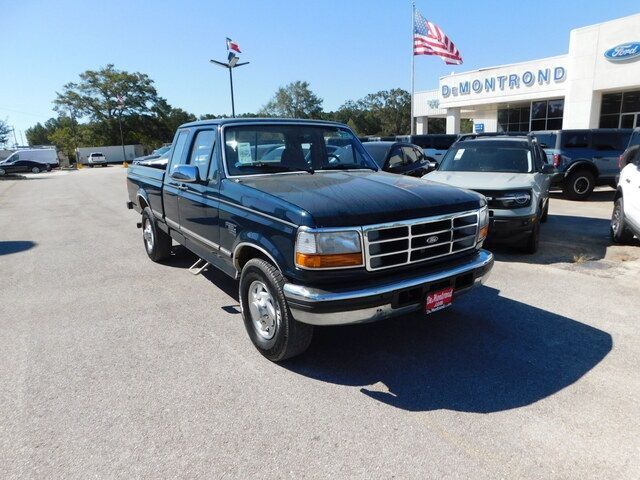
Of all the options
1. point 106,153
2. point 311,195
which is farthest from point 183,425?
point 106,153

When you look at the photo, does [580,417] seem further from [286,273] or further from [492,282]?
[492,282]

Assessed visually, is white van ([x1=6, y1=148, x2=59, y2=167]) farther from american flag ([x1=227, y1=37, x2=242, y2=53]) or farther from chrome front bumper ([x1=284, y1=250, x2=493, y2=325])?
chrome front bumper ([x1=284, y1=250, x2=493, y2=325])

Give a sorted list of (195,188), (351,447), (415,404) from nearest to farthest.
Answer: (351,447)
(415,404)
(195,188)

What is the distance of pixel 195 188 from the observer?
15.1ft

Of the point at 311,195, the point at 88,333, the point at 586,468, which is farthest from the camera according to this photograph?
the point at 88,333

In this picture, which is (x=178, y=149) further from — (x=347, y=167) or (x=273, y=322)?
(x=273, y=322)

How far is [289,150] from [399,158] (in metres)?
5.99

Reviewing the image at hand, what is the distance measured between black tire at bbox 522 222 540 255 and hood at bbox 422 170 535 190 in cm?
69

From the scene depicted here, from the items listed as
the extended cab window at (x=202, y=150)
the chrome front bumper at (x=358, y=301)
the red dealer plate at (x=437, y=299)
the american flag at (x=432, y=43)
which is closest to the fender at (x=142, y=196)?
the extended cab window at (x=202, y=150)

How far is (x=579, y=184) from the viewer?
1266 centimetres

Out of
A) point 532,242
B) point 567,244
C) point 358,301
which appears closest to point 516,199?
point 532,242

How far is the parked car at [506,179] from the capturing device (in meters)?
6.36

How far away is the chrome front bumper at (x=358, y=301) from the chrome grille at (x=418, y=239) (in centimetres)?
16

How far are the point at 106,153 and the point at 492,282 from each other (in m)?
69.3
